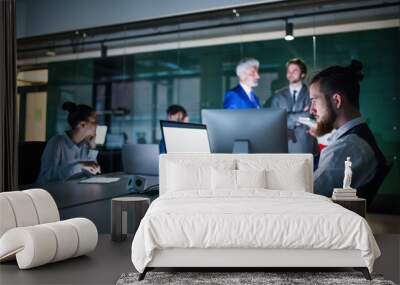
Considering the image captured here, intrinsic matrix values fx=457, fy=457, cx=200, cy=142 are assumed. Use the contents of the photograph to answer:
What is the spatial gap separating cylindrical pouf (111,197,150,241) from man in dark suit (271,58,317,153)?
98.5 inches

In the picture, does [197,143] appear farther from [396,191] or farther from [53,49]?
[53,49]

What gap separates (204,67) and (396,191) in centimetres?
300

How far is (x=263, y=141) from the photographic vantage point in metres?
4.44

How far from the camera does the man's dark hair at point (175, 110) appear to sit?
647 centimetres

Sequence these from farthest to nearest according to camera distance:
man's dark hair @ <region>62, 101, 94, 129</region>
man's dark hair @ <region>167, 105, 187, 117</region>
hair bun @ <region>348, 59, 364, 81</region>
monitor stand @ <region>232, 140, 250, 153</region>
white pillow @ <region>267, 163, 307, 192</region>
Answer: man's dark hair @ <region>62, 101, 94, 129</region>, man's dark hair @ <region>167, 105, 187, 117</region>, hair bun @ <region>348, 59, 364, 81</region>, monitor stand @ <region>232, 140, 250, 153</region>, white pillow @ <region>267, 163, 307, 192</region>

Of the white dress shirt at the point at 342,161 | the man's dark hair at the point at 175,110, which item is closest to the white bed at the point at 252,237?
the white dress shirt at the point at 342,161

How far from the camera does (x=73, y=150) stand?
22.5ft

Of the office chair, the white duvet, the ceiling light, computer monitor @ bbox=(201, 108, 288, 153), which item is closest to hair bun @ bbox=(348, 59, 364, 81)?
the ceiling light

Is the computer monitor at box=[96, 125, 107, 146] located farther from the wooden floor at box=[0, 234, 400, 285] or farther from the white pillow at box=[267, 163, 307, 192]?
the white pillow at box=[267, 163, 307, 192]

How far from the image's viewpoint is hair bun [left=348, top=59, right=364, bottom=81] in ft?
19.2

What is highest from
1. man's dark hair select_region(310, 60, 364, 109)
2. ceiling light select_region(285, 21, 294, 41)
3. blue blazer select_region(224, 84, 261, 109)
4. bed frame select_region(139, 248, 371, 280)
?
ceiling light select_region(285, 21, 294, 41)

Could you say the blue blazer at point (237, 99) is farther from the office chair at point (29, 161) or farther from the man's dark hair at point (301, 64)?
the office chair at point (29, 161)

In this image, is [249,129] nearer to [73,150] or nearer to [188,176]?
[188,176]

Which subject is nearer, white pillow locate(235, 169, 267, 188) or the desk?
white pillow locate(235, 169, 267, 188)
